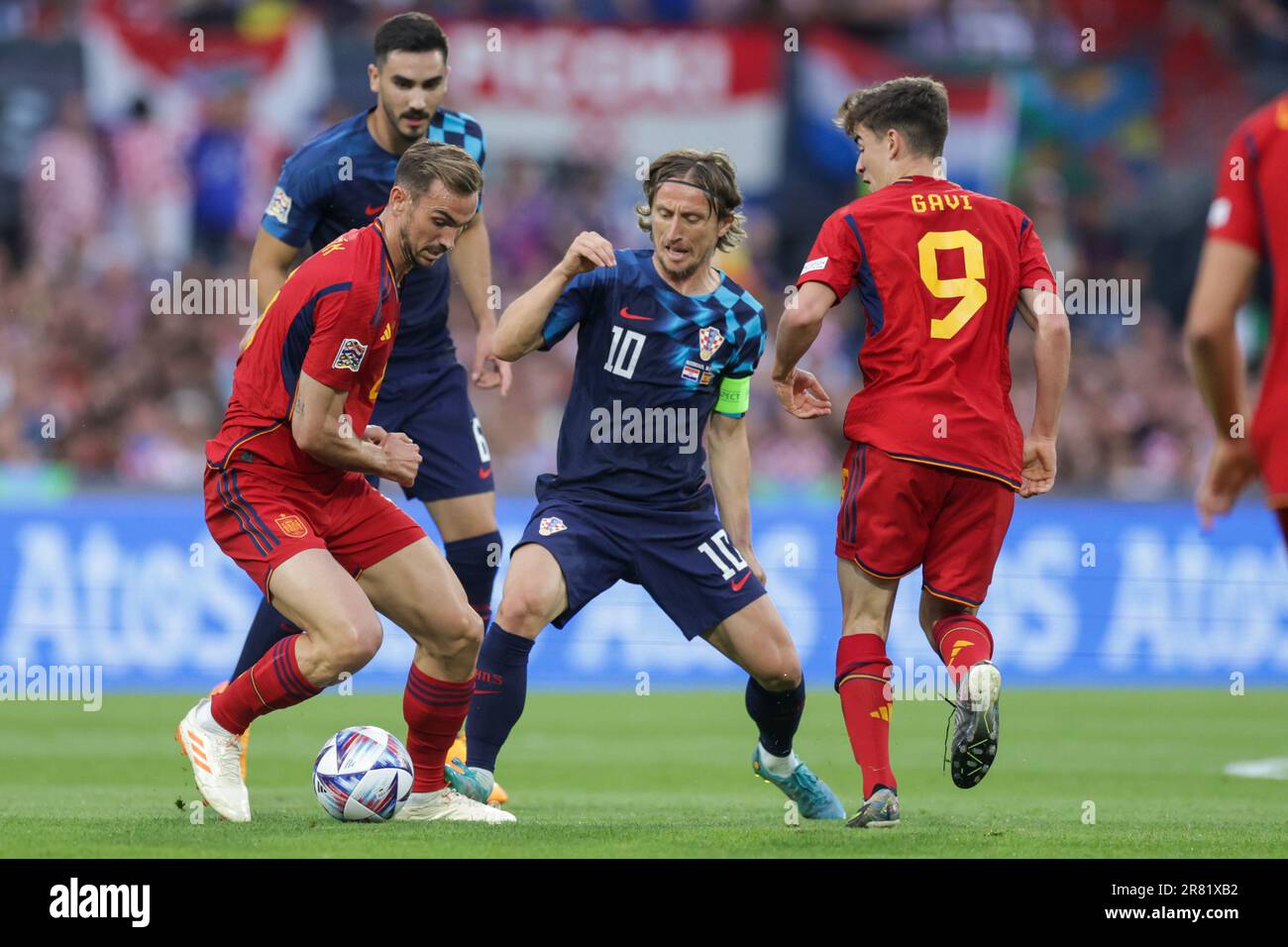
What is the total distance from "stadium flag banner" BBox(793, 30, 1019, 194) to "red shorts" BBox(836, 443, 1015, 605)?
1287 cm

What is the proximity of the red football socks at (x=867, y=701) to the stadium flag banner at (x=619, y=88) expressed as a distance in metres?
12.4

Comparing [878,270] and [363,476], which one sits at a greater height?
[878,270]

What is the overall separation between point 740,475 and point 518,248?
10.7 metres

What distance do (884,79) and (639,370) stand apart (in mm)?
12732

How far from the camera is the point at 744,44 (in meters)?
18.6

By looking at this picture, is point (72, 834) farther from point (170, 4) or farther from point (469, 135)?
point (170, 4)

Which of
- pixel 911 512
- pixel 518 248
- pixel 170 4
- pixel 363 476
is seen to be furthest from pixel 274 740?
pixel 170 4

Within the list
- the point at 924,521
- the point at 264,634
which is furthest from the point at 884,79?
the point at 924,521

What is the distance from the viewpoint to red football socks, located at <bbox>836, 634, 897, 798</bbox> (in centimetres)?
631

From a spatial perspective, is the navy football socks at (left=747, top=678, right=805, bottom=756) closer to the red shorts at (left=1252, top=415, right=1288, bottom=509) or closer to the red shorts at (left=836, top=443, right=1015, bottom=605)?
the red shorts at (left=836, top=443, right=1015, bottom=605)

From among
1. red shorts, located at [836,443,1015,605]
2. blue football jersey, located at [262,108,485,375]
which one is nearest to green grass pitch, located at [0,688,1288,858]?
red shorts, located at [836,443,1015,605]

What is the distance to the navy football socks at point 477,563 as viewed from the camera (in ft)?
26.2

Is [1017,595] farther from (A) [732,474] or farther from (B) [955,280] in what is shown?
(B) [955,280]

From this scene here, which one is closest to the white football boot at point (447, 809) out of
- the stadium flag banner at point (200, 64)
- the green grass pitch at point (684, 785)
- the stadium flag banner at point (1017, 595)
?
the green grass pitch at point (684, 785)
